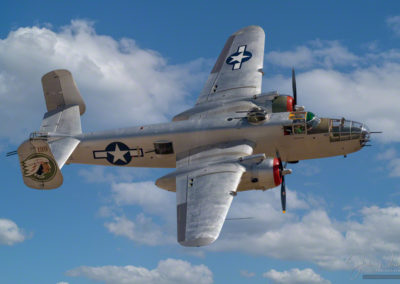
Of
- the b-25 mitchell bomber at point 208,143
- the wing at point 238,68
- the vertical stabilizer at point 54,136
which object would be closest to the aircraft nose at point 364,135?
the b-25 mitchell bomber at point 208,143

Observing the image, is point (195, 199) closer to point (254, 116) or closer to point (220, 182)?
point (220, 182)

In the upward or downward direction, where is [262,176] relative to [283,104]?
downward

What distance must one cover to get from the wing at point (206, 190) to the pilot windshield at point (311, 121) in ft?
9.72

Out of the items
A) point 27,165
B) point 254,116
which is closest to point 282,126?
point 254,116

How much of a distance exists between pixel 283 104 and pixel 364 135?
14.0 ft

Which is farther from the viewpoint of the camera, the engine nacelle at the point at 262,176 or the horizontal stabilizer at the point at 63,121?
the horizontal stabilizer at the point at 63,121

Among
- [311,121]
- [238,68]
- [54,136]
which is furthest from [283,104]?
[54,136]

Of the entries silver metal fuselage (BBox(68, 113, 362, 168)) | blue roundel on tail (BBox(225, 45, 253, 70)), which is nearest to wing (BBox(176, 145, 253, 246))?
silver metal fuselage (BBox(68, 113, 362, 168))

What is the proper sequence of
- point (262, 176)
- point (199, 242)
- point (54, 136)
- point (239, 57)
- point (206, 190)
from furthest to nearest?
point (239, 57)
point (54, 136)
point (262, 176)
point (206, 190)
point (199, 242)

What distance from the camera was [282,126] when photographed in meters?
25.5

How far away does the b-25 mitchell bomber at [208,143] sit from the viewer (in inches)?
906

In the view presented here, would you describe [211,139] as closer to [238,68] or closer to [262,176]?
[262,176]

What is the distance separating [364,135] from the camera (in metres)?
25.7

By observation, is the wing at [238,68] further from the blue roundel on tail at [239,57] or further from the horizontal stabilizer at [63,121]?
the horizontal stabilizer at [63,121]
